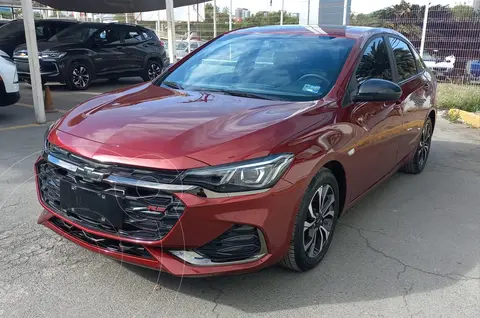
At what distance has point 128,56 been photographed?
12.9 m

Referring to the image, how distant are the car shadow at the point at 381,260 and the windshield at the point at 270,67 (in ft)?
4.11

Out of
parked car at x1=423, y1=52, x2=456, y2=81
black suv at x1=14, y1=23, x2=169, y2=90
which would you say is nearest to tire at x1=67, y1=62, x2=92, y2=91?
black suv at x1=14, y1=23, x2=169, y2=90

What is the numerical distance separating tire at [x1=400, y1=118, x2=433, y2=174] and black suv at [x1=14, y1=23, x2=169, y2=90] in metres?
8.28

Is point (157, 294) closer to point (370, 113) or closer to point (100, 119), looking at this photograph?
point (100, 119)

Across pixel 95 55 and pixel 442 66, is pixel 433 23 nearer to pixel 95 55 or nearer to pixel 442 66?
pixel 442 66

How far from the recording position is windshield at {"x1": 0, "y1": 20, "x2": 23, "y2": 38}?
43.0ft

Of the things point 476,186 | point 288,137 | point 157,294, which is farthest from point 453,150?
point 157,294

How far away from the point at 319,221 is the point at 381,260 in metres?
0.63

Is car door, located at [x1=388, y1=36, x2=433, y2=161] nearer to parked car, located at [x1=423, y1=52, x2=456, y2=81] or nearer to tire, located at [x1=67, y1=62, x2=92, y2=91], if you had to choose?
parked car, located at [x1=423, y1=52, x2=456, y2=81]

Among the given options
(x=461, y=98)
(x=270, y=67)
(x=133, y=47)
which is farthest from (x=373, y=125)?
(x=133, y=47)

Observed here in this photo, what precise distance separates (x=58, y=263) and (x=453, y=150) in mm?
5827

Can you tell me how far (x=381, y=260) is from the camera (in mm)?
3340

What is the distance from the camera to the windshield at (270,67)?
3535 millimetres

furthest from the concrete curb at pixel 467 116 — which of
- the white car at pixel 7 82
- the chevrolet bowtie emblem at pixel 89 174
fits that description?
the white car at pixel 7 82
